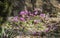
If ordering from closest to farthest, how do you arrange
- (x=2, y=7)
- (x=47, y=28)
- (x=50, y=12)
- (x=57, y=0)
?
(x=2, y=7), (x=47, y=28), (x=50, y=12), (x=57, y=0)

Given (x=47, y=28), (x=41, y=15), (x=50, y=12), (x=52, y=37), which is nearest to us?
(x=52, y=37)

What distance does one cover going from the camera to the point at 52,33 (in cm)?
620

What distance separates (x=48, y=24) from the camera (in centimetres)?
717

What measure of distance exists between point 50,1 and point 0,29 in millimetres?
3898

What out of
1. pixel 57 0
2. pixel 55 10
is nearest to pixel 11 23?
pixel 55 10

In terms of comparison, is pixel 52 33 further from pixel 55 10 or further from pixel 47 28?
pixel 55 10

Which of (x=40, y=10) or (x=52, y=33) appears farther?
(x=40, y=10)

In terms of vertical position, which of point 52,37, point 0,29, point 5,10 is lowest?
point 52,37

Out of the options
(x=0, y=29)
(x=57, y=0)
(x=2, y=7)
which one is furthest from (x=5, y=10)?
(x=57, y=0)

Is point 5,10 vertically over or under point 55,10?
over

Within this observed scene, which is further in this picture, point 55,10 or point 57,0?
point 57,0

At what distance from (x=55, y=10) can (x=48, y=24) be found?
4.49 feet

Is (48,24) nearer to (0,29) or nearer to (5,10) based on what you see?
(0,29)

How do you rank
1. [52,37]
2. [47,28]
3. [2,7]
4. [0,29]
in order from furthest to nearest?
1. [47,28]
2. [52,37]
3. [0,29]
4. [2,7]
